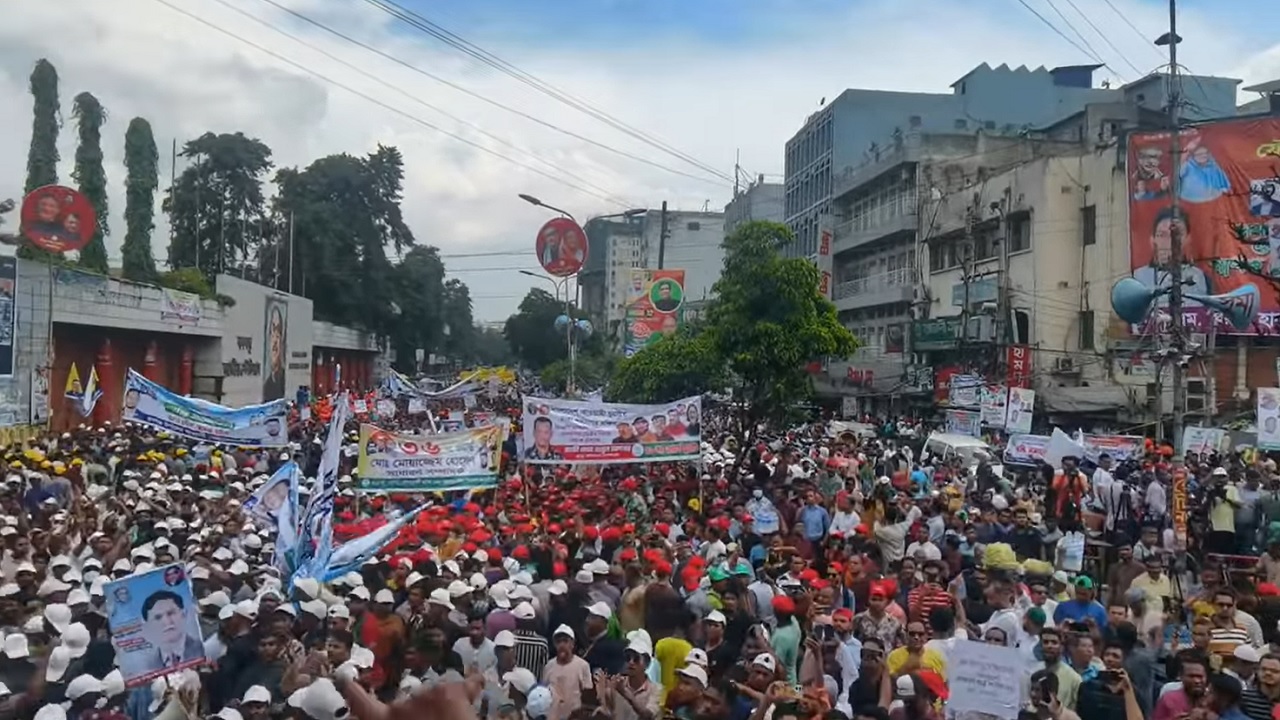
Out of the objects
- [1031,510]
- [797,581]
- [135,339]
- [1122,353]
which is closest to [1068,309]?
[1122,353]

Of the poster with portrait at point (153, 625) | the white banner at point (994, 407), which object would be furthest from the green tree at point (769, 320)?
the poster with portrait at point (153, 625)

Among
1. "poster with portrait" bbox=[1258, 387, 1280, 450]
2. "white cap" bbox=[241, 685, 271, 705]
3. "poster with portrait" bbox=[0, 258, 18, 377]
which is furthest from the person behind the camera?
"poster with portrait" bbox=[0, 258, 18, 377]

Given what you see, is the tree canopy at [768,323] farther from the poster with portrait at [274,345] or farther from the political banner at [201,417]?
the poster with portrait at [274,345]

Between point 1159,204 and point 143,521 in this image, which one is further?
point 1159,204

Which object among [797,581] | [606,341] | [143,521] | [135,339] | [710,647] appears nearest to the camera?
[710,647]

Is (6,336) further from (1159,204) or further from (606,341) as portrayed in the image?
(606,341)

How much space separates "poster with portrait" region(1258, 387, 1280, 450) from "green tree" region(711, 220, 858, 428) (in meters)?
5.92

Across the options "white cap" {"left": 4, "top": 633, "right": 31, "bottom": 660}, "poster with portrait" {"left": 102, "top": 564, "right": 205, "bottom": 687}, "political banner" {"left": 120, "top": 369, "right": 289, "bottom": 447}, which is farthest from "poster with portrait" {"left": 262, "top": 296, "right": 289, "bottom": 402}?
"poster with portrait" {"left": 102, "top": 564, "right": 205, "bottom": 687}

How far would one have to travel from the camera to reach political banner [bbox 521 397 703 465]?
14.6 meters

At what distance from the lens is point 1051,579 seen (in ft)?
31.1

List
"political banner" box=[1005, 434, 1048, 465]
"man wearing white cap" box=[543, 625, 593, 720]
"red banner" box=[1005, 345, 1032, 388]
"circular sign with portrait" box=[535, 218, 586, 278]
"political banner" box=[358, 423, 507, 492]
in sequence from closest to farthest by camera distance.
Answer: "man wearing white cap" box=[543, 625, 593, 720]
"political banner" box=[358, 423, 507, 492]
"political banner" box=[1005, 434, 1048, 465]
"circular sign with portrait" box=[535, 218, 586, 278]
"red banner" box=[1005, 345, 1032, 388]

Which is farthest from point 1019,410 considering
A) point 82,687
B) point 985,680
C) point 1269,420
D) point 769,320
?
point 82,687

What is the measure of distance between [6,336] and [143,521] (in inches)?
538

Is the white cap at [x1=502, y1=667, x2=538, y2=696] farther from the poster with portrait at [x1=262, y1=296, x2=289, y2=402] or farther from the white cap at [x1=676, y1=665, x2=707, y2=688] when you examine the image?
the poster with portrait at [x1=262, y1=296, x2=289, y2=402]
